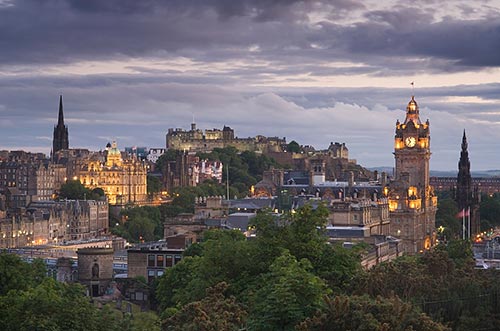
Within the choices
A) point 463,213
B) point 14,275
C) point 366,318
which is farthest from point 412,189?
point 366,318

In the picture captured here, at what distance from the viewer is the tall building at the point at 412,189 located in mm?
151375

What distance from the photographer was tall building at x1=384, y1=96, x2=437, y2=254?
5960 inches

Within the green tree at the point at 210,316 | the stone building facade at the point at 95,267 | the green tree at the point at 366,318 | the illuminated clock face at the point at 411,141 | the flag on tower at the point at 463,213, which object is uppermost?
the illuminated clock face at the point at 411,141

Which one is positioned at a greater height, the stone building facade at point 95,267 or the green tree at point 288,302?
the green tree at point 288,302

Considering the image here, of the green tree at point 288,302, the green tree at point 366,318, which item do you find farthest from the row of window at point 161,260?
the green tree at point 366,318

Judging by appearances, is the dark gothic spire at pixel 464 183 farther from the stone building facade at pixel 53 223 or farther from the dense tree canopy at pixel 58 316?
the dense tree canopy at pixel 58 316

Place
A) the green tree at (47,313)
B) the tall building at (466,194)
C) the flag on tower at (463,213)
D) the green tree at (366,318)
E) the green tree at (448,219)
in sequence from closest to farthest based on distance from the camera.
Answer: the green tree at (366,318) → the green tree at (47,313) → the green tree at (448,219) → the flag on tower at (463,213) → the tall building at (466,194)

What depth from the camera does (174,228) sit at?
422 feet

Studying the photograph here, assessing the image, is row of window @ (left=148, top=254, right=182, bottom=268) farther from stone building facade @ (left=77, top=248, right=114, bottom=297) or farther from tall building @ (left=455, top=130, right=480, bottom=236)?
tall building @ (left=455, top=130, right=480, bottom=236)

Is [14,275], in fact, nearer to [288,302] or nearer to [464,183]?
[288,302]

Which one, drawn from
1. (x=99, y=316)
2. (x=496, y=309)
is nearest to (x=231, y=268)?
(x=99, y=316)

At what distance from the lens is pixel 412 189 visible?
159m

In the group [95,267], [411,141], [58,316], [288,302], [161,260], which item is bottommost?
[95,267]

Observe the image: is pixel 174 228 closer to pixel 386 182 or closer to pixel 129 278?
pixel 129 278
